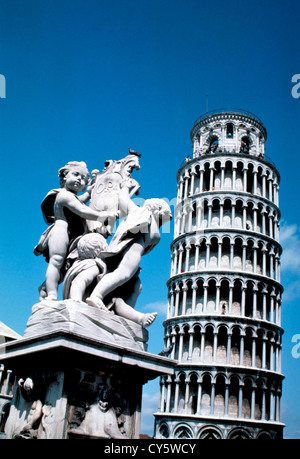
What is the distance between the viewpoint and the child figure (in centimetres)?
406

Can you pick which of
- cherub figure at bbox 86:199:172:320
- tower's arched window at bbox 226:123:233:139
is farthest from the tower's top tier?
cherub figure at bbox 86:199:172:320

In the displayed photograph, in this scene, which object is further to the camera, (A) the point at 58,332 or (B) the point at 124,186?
(B) the point at 124,186

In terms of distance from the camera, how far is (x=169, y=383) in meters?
38.1

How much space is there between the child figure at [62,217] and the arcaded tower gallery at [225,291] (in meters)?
33.9

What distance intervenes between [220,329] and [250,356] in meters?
3.30

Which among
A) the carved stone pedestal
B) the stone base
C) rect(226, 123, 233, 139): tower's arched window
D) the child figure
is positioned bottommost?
the carved stone pedestal

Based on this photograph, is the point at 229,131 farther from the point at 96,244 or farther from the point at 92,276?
the point at 92,276

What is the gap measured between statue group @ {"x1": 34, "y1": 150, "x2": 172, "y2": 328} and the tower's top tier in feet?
→ 137

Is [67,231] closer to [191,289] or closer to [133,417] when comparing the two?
[133,417]

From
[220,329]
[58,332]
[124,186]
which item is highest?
[220,329]

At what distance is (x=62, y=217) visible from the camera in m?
4.24

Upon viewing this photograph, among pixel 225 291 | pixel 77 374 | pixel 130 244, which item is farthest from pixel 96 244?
pixel 225 291

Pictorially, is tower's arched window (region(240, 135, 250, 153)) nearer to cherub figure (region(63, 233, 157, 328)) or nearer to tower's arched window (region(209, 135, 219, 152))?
tower's arched window (region(209, 135, 219, 152))
